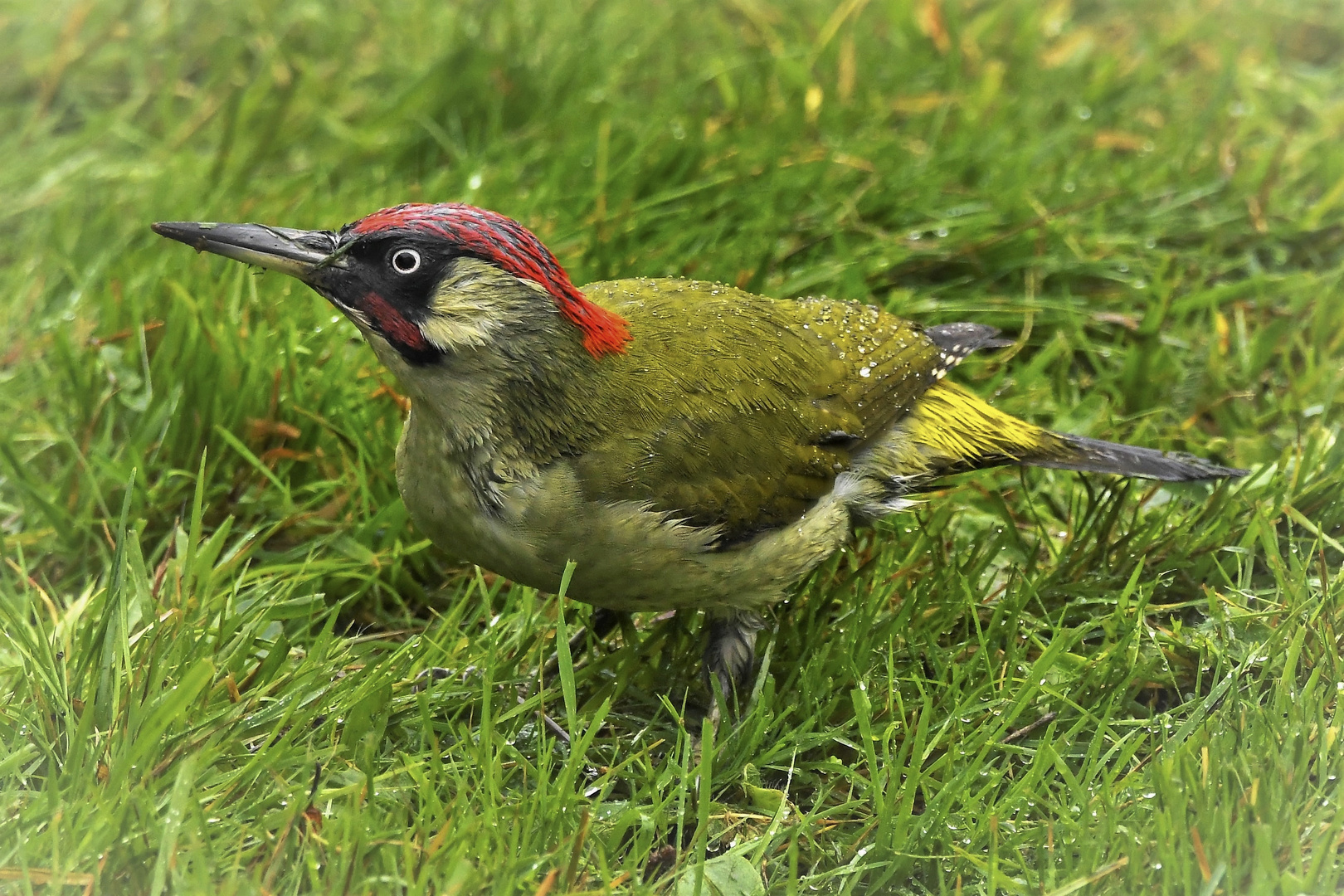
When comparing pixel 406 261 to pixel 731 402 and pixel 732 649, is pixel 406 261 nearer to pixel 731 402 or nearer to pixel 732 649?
pixel 731 402

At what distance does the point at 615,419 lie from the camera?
3.21 meters

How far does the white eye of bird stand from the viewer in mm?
2996

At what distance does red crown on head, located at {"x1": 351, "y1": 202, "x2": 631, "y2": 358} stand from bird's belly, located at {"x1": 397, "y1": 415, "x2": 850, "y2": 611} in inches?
15.4

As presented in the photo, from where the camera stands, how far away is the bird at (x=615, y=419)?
9.95 feet

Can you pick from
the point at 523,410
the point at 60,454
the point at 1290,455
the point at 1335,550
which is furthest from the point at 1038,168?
the point at 60,454

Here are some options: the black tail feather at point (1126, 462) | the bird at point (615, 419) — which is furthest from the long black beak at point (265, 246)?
the black tail feather at point (1126, 462)

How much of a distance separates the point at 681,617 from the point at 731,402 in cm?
66

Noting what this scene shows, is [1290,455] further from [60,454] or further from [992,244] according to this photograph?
[60,454]

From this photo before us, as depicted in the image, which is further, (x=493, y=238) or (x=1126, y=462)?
(x=1126, y=462)

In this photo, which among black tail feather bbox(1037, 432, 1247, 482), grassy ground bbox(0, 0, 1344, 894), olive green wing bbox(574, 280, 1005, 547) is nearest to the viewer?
grassy ground bbox(0, 0, 1344, 894)

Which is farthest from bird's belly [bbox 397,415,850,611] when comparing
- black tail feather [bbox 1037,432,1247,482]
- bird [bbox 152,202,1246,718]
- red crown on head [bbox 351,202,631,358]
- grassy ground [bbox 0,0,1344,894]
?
black tail feather [bbox 1037,432,1247,482]

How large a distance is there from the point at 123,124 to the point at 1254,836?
195 inches

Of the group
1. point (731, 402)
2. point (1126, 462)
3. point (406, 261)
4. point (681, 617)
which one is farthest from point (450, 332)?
point (1126, 462)

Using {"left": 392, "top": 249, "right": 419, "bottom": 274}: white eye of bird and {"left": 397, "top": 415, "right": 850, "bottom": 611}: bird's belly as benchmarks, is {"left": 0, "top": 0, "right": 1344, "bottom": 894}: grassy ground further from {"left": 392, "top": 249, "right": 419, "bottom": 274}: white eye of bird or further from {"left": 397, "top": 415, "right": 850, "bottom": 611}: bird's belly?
{"left": 392, "top": 249, "right": 419, "bottom": 274}: white eye of bird
